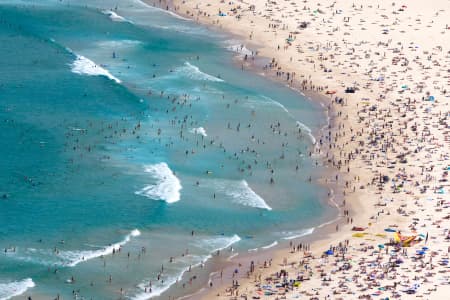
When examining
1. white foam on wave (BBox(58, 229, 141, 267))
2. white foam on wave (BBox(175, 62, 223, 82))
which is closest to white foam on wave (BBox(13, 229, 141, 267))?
white foam on wave (BBox(58, 229, 141, 267))

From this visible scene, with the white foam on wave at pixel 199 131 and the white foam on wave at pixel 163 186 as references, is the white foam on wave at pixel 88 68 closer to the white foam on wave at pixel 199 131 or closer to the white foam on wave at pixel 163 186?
the white foam on wave at pixel 199 131

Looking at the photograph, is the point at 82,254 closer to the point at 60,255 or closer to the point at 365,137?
the point at 60,255

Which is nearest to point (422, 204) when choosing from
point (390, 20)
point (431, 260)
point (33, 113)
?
point (431, 260)

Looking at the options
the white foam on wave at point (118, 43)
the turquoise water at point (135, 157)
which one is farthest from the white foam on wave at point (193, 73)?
the white foam on wave at point (118, 43)

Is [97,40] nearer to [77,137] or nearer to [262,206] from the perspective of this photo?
[77,137]

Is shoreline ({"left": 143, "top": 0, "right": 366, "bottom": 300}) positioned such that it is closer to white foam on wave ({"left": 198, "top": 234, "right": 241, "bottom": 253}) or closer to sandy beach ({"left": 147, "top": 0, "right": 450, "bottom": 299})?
sandy beach ({"left": 147, "top": 0, "right": 450, "bottom": 299})

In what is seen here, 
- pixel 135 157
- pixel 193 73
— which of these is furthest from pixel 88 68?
pixel 135 157
